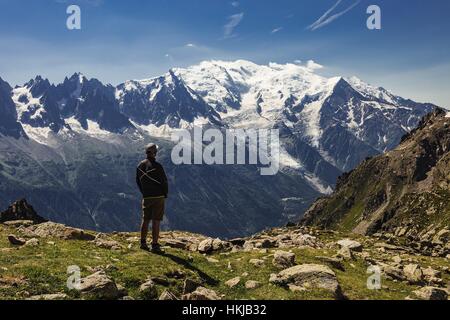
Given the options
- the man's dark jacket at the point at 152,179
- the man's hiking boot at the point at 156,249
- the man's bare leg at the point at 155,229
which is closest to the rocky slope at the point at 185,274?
the man's hiking boot at the point at 156,249

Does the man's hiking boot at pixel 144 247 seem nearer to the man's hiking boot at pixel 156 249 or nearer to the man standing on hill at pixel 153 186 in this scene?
the man's hiking boot at pixel 156 249

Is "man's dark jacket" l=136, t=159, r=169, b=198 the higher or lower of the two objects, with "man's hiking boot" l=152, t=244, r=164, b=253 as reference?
higher

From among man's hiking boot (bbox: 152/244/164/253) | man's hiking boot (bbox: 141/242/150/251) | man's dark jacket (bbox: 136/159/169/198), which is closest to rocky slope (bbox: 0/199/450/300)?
man's hiking boot (bbox: 141/242/150/251)

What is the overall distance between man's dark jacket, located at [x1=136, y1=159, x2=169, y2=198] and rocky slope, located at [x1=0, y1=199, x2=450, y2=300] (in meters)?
3.90

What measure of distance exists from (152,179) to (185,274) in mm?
7296

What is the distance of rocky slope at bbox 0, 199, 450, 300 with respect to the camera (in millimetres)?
24297

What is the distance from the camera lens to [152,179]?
33500mm

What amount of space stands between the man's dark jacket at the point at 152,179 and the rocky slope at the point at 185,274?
154 inches

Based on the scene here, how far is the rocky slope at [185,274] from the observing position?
79.7ft

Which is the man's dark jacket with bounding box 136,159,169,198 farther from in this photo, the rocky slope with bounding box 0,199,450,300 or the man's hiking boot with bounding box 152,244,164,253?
the rocky slope with bounding box 0,199,450,300

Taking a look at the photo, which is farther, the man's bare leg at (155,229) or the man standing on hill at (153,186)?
the man's bare leg at (155,229)
